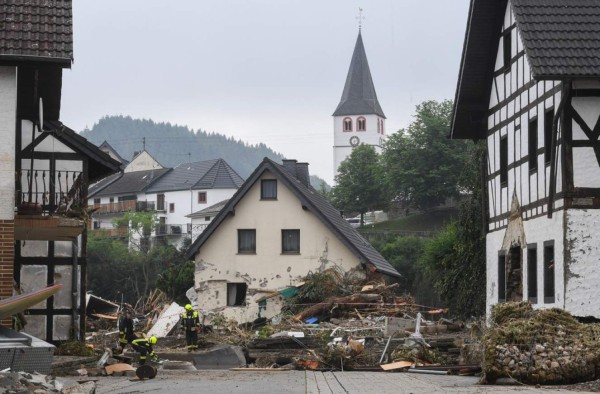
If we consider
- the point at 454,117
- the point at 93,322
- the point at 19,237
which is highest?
the point at 454,117

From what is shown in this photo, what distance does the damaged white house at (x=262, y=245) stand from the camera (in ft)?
176

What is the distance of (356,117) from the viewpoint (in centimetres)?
19438

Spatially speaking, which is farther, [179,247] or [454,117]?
[179,247]

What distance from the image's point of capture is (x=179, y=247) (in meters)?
122

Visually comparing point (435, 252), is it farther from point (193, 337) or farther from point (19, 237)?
point (19, 237)

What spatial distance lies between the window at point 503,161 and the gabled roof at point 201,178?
103258mm

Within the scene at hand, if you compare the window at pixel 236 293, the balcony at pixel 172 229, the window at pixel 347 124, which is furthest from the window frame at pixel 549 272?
the window at pixel 347 124

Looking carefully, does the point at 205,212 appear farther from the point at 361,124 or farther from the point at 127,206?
the point at 361,124

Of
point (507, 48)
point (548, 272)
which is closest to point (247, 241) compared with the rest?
point (507, 48)

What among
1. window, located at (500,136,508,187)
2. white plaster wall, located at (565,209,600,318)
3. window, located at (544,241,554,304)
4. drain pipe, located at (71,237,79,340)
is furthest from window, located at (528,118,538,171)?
drain pipe, located at (71,237,79,340)

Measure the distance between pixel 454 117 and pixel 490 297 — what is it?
505 cm

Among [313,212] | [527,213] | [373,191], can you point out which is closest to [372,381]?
[527,213]

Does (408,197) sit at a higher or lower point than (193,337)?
higher

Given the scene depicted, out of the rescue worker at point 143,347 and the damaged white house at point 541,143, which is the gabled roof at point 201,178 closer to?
the damaged white house at point 541,143
